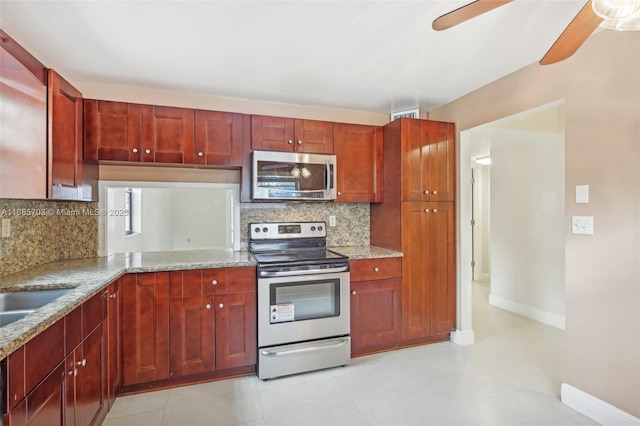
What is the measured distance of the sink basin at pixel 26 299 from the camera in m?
1.64

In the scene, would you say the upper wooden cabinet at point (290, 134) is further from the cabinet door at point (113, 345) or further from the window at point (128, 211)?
→ the cabinet door at point (113, 345)

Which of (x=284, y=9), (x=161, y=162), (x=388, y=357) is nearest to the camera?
(x=284, y=9)

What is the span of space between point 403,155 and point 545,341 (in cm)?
233

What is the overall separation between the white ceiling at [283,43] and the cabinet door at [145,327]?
1.55m

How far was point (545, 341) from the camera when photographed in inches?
124

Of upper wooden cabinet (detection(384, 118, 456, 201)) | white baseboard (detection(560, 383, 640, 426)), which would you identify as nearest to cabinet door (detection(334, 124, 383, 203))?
upper wooden cabinet (detection(384, 118, 456, 201))

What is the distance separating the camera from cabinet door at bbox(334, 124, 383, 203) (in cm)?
305

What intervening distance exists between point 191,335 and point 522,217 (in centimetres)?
394

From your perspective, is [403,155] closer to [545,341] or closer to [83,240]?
[545,341]

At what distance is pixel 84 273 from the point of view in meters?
2.03

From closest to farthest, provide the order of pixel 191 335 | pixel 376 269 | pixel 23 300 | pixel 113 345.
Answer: pixel 23 300 < pixel 113 345 < pixel 191 335 < pixel 376 269

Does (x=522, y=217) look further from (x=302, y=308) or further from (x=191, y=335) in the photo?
(x=191, y=335)

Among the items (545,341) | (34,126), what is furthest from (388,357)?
(34,126)

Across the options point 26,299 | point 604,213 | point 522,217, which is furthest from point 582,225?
point 26,299
